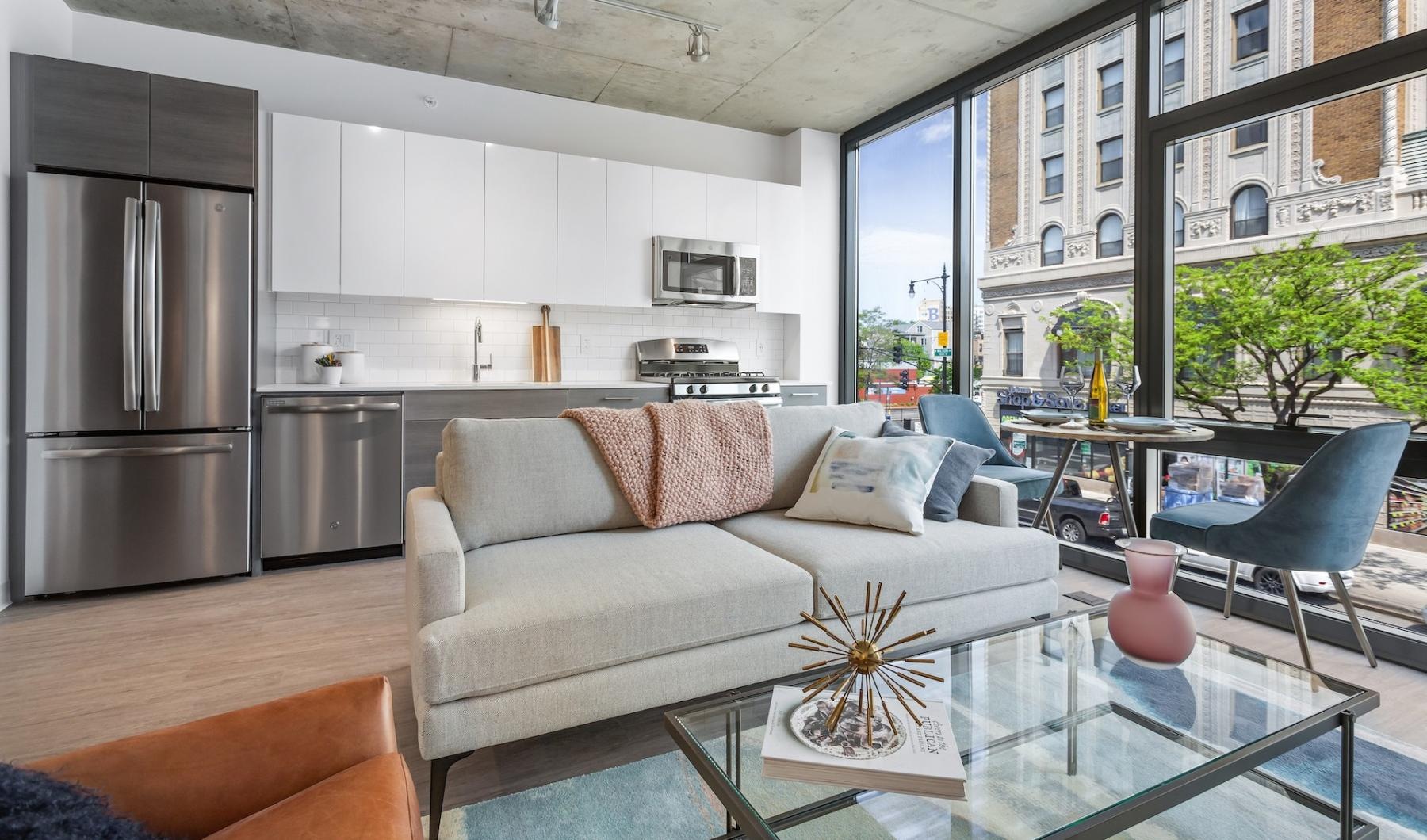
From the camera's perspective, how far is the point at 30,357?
3.03m

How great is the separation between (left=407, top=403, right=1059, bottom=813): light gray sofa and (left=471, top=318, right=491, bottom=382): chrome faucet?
2214 mm

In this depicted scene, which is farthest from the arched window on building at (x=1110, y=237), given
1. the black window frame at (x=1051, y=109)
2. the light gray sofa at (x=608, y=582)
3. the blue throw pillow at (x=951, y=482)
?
the light gray sofa at (x=608, y=582)

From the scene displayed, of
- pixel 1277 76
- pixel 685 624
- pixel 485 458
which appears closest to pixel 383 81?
pixel 485 458

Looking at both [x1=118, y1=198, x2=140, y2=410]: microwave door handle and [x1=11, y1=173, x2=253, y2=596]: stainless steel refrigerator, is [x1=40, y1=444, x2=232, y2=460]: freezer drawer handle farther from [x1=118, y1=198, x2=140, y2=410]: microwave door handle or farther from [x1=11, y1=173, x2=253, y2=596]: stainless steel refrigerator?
[x1=118, y1=198, x2=140, y2=410]: microwave door handle

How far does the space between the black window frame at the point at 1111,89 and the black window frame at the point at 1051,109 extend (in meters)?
0.22

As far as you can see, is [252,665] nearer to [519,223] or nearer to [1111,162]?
[519,223]

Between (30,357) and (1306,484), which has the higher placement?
(30,357)

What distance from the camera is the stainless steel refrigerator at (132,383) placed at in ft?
10.0

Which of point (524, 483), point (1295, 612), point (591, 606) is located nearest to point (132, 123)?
point (524, 483)

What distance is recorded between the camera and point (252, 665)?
2.45m

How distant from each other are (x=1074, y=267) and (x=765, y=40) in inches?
83.3

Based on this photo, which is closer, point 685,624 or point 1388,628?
point 685,624

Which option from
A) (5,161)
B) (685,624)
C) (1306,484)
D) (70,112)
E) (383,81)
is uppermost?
(383,81)

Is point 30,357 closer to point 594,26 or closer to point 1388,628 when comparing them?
point 594,26
